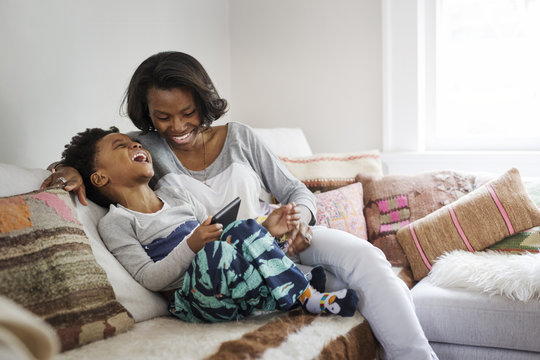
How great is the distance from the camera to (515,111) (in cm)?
272

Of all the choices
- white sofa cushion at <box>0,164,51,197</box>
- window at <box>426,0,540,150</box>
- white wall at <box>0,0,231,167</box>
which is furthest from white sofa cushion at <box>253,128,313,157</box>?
white sofa cushion at <box>0,164,51,197</box>

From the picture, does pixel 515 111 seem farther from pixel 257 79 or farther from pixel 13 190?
pixel 13 190

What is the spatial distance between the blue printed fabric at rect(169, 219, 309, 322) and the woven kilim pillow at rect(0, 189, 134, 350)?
183mm

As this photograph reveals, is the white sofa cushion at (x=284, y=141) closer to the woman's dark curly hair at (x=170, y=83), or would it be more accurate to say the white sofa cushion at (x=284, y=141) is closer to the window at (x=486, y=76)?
the woman's dark curly hair at (x=170, y=83)

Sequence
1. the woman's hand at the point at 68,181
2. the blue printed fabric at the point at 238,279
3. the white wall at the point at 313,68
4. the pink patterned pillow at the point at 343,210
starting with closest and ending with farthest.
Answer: the blue printed fabric at the point at 238,279 → the woman's hand at the point at 68,181 → the pink patterned pillow at the point at 343,210 → the white wall at the point at 313,68

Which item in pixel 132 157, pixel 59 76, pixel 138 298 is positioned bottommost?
pixel 138 298

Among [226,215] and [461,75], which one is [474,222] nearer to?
[226,215]

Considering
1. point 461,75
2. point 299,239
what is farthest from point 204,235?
point 461,75

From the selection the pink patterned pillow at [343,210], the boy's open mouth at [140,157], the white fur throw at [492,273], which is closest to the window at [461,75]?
the pink patterned pillow at [343,210]

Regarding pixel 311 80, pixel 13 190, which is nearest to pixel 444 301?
pixel 13 190

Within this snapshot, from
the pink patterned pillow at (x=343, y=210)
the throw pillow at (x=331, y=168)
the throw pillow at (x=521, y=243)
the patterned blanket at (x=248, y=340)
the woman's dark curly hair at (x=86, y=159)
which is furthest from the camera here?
the throw pillow at (x=331, y=168)

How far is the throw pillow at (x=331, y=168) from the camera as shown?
226cm

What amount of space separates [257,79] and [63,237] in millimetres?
2140

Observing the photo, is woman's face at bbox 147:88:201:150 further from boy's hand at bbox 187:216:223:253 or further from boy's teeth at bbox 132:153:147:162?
boy's hand at bbox 187:216:223:253
